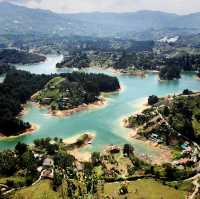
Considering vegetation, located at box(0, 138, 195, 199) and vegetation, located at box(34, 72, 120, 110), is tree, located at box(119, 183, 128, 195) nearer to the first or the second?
vegetation, located at box(0, 138, 195, 199)

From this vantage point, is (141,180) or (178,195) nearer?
(178,195)

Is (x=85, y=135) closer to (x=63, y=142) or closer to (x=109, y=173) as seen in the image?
(x=63, y=142)

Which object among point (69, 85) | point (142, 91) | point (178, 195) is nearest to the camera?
point (178, 195)

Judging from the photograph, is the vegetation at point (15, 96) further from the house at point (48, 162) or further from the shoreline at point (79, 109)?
the house at point (48, 162)

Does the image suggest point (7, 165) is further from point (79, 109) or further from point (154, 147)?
point (79, 109)

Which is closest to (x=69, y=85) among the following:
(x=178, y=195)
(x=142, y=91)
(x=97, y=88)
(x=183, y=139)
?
(x=97, y=88)

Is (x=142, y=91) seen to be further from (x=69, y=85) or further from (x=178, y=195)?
(x=178, y=195)

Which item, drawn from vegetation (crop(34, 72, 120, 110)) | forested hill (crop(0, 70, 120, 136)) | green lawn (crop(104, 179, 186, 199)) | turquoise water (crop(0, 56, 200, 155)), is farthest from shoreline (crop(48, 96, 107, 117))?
green lawn (crop(104, 179, 186, 199))

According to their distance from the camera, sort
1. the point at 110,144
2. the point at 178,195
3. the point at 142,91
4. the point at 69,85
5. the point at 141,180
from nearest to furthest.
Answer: the point at 178,195
the point at 141,180
the point at 110,144
the point at 69,85
the point at 142,91
